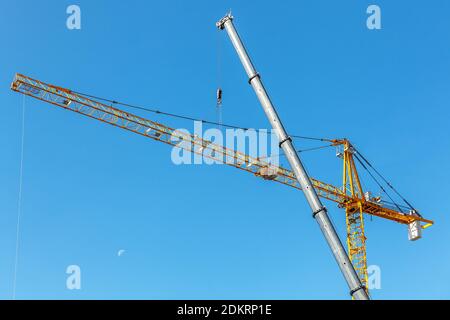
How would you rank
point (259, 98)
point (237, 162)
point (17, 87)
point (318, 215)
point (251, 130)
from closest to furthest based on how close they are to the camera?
point (318, 215)
point (259, 98)
point (17, 87)
point (237, 162)
point (251, 130)

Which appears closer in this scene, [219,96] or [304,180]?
[304,180]

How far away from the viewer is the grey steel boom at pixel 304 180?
29422 millimetres

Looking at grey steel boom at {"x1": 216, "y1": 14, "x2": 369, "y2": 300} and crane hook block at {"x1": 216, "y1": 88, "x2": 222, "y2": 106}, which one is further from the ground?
crane hook block at {"x1": 216, "y1": 88, "x2": 222, "y2": 106}

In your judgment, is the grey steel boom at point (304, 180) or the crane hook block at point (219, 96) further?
the crane hook block at point (219, 96)

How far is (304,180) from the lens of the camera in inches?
1267

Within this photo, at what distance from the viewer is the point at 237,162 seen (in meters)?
73.2

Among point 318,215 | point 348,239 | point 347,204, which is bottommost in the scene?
point 318,215

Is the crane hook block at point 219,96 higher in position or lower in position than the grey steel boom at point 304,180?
higher

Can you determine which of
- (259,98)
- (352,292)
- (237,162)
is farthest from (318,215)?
(237,162)

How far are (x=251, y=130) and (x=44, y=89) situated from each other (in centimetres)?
2632

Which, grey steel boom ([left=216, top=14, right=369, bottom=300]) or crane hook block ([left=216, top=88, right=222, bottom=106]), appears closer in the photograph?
grey steel boom ([left=216, top=14, right=369, bottom=300])

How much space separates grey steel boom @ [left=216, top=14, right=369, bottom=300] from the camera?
2942 centimetres
